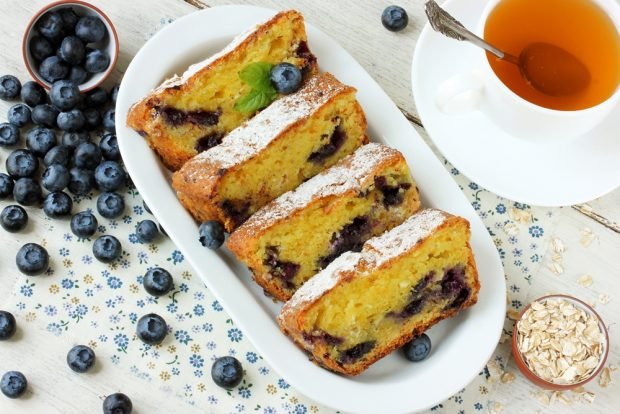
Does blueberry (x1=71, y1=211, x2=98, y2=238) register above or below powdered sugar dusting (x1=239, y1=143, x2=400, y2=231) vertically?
below

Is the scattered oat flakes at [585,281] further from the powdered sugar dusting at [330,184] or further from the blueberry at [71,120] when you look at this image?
the blueberry at [71,120]

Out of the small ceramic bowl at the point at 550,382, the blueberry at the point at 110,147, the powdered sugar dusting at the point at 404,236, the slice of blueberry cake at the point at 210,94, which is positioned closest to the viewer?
the powdered sugar dusting at the point at 404,236

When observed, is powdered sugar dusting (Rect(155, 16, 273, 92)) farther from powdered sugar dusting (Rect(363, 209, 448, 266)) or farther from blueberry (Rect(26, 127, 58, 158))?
powdered sugar dusting (Rect(363, 209, 448, 266))

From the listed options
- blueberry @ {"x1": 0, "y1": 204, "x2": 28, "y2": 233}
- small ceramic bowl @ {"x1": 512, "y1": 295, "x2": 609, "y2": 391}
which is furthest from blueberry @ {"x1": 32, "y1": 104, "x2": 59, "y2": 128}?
small ceramic bowl @ {"x1": 512, "y1": 295, "x2": 609, "y2": 391}

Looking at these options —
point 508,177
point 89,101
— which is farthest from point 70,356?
point 508,177

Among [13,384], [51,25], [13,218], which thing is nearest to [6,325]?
[13,384]

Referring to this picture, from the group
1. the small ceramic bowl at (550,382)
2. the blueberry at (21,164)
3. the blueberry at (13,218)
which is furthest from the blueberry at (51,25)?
the small ceramic bowl at (550,382)

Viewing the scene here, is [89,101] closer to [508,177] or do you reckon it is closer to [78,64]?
[78,64]

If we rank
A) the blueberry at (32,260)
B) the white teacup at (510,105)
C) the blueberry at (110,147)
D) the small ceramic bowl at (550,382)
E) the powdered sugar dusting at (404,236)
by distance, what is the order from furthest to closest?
the blueberry at (110,147) → the blueberry at (32,260) → the small ceramic bowl at (550,382) → the powdered sugar dusting at (404,236) → the white teacup at (510,105)
